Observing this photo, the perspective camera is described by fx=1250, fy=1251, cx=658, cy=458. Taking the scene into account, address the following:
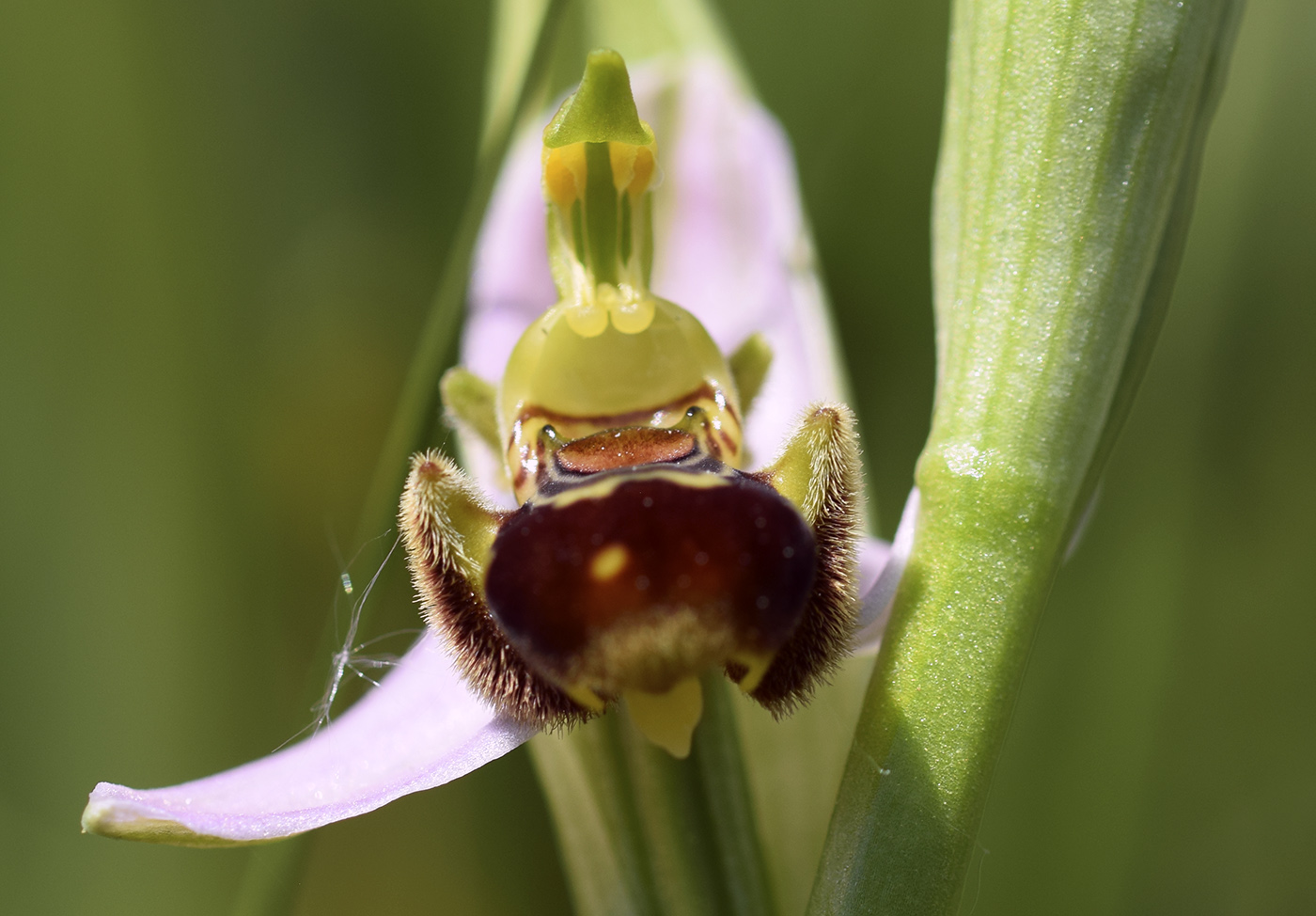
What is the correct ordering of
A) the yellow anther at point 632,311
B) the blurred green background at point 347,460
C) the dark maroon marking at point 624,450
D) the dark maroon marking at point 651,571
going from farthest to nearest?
the blurred green background at point 347,460 → the yellow anther at point 632,311 → the dark maroon marking at point 624,450 → the dark maroon marking at point 651,571

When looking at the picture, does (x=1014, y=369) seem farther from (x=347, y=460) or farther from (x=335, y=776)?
(x=347, y=460)

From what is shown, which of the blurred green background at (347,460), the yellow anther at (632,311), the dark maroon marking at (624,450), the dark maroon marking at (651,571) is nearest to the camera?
the dark maroon marking at (651,571)

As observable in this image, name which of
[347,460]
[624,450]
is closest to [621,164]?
[624,450]

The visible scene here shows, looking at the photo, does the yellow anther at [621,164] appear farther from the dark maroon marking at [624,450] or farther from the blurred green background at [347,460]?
the blurred green background at [347,460]

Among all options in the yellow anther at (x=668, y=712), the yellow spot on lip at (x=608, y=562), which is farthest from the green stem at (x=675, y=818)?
the yellow spot on lip at (x=608, y=562)

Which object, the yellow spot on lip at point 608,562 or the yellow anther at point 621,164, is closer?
the yellow spot on lip at point 608,562

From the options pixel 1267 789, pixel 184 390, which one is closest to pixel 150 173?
pixel 184 390

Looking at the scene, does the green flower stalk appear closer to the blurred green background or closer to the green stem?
the green stem

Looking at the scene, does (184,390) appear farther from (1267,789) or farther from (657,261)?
(1267,789)
